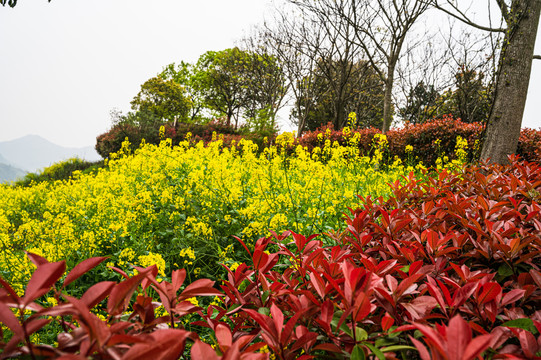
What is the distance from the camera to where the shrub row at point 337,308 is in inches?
19.5

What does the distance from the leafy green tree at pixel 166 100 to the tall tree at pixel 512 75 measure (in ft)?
100

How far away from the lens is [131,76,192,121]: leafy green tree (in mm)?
32312

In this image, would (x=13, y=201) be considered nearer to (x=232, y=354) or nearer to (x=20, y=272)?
(x=20, y=272)

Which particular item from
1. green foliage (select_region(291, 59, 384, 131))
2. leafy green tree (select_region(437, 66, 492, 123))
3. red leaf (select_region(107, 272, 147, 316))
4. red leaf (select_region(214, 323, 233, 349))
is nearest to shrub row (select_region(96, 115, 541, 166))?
red leaf (select_region(214, 323, 233, 349))

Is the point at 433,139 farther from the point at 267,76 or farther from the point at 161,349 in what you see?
the point at 267,76

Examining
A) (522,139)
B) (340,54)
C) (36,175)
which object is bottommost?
(36,175)

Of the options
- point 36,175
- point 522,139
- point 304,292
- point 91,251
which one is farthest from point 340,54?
point 36,175

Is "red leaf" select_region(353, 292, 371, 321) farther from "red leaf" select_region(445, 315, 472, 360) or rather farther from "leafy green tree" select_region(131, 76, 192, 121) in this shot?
"leafy green tree" select_region(131, 76, 192, 121)

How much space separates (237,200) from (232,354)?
9.93ft

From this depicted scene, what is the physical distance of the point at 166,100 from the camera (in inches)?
1278

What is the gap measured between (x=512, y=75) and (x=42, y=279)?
5881 millimetres

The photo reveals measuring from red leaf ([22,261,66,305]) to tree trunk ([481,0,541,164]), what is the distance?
5.54 meters

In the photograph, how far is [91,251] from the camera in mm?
3000

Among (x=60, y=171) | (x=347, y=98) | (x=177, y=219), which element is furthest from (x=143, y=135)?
(x=177, y=219)
